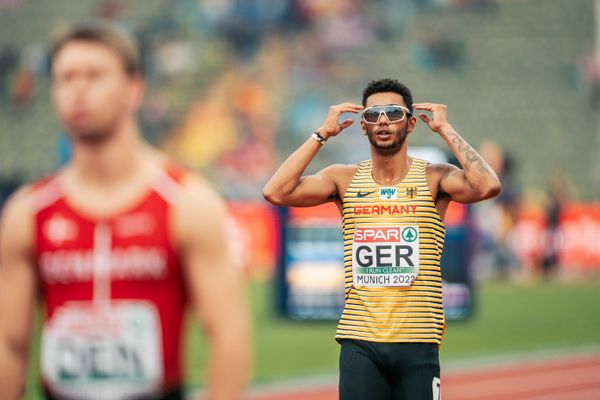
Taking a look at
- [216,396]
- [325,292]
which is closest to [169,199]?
[216,396]

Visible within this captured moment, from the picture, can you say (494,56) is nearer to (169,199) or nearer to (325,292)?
Result: (325,292)

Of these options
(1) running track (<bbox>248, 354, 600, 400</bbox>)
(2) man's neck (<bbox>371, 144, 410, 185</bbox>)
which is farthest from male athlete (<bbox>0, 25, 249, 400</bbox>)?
(1) running track (<bbox>248, 354, 600, 400</bbox>)

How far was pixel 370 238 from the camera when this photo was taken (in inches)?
195

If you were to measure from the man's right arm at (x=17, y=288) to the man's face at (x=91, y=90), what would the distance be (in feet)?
A: 0.97

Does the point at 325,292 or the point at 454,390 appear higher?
the point at 325,292

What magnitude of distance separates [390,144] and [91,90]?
2174 mm

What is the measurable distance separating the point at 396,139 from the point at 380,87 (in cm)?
26

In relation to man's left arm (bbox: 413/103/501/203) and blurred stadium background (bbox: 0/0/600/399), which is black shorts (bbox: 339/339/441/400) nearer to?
man's left arm (bbox: 413/103/501/203)

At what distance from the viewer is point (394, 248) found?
490cm

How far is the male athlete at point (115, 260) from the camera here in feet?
9.78

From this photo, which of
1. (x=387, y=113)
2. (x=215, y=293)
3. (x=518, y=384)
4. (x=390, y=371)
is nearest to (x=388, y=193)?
(x=387, y=113)

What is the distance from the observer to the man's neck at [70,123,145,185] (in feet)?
9.94

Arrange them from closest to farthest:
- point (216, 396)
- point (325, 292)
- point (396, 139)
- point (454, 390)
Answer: point (216, 396), point (396, 139), point (454, 390), point (325, 292)

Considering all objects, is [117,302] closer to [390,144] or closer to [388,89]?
[390,144]
